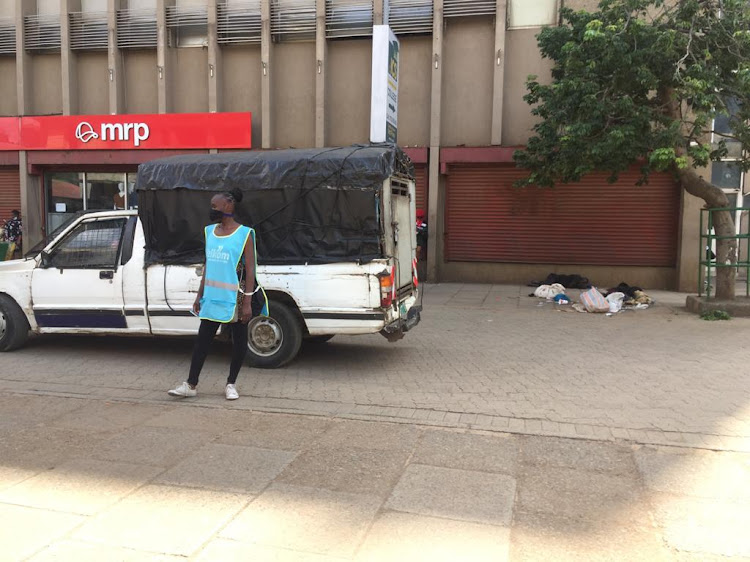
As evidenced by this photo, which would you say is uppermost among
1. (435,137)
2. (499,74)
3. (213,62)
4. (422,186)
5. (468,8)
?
(468,8)

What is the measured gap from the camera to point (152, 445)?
4.50 meters

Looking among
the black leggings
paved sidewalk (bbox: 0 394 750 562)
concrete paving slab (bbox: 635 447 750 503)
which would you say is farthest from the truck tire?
concrete paving slab (bbox: 635 447 750 503)

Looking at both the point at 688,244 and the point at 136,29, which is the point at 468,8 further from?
the point at 136,29

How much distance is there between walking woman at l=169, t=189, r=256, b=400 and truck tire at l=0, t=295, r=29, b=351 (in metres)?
3.01

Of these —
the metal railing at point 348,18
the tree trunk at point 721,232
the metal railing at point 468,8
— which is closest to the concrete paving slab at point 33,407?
the tree trunk at point 721,232

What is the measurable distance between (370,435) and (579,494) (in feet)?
5.39

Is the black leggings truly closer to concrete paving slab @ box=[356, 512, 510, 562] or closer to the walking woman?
the walking woman

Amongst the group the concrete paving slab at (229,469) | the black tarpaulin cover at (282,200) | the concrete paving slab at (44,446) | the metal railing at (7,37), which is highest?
the metal railing at (7,37)

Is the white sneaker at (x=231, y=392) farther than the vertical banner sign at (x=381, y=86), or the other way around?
the vertical banner sign at (x=381, y=86)

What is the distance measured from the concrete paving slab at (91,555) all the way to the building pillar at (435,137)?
1263 cm

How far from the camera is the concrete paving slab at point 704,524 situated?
3143 mm

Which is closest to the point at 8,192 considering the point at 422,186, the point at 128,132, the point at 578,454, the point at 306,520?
the point at 128,132

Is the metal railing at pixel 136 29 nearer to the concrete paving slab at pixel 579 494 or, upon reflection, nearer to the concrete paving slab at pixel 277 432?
the concrete paving slab at pixel 277 432

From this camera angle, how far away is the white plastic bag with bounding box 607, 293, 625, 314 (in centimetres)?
1119
